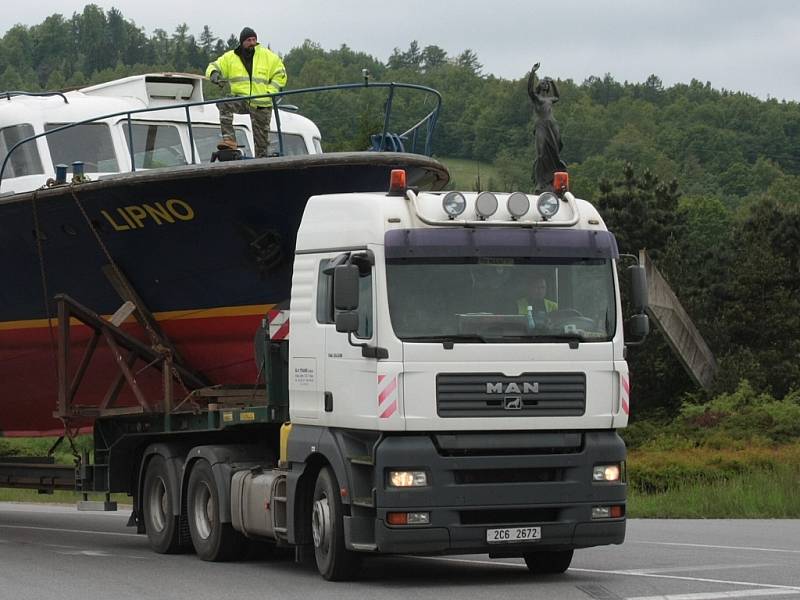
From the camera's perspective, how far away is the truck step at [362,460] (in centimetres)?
1123

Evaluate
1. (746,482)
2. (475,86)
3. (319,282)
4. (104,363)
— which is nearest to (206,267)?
(104,363)

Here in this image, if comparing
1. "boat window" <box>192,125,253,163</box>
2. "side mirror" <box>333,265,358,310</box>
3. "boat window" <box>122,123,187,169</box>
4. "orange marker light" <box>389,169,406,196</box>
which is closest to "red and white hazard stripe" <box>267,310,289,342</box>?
"orange marker light" <box>389,169,406,196</box>

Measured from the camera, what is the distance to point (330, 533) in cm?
1164

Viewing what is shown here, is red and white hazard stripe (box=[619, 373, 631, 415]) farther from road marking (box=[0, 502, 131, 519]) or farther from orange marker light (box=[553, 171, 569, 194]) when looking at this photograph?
road marking (box=[0, 502, 131, 519])

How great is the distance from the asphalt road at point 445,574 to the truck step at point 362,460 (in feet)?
3.05

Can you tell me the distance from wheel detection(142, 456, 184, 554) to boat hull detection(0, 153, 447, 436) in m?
1.01

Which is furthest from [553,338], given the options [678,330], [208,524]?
[678,330]

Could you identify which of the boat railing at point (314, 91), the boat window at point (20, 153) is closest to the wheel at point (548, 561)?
the boat railing at point (314, 91)

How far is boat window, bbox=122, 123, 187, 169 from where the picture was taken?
17.8 m

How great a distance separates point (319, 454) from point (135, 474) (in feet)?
15.4

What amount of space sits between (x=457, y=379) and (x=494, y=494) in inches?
35.6

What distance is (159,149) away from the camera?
17984 millimetres

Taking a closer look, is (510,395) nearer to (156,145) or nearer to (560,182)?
(560,182)

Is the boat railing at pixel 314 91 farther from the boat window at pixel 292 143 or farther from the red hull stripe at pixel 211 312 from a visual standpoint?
the red hull stripe at pixel 211 312
